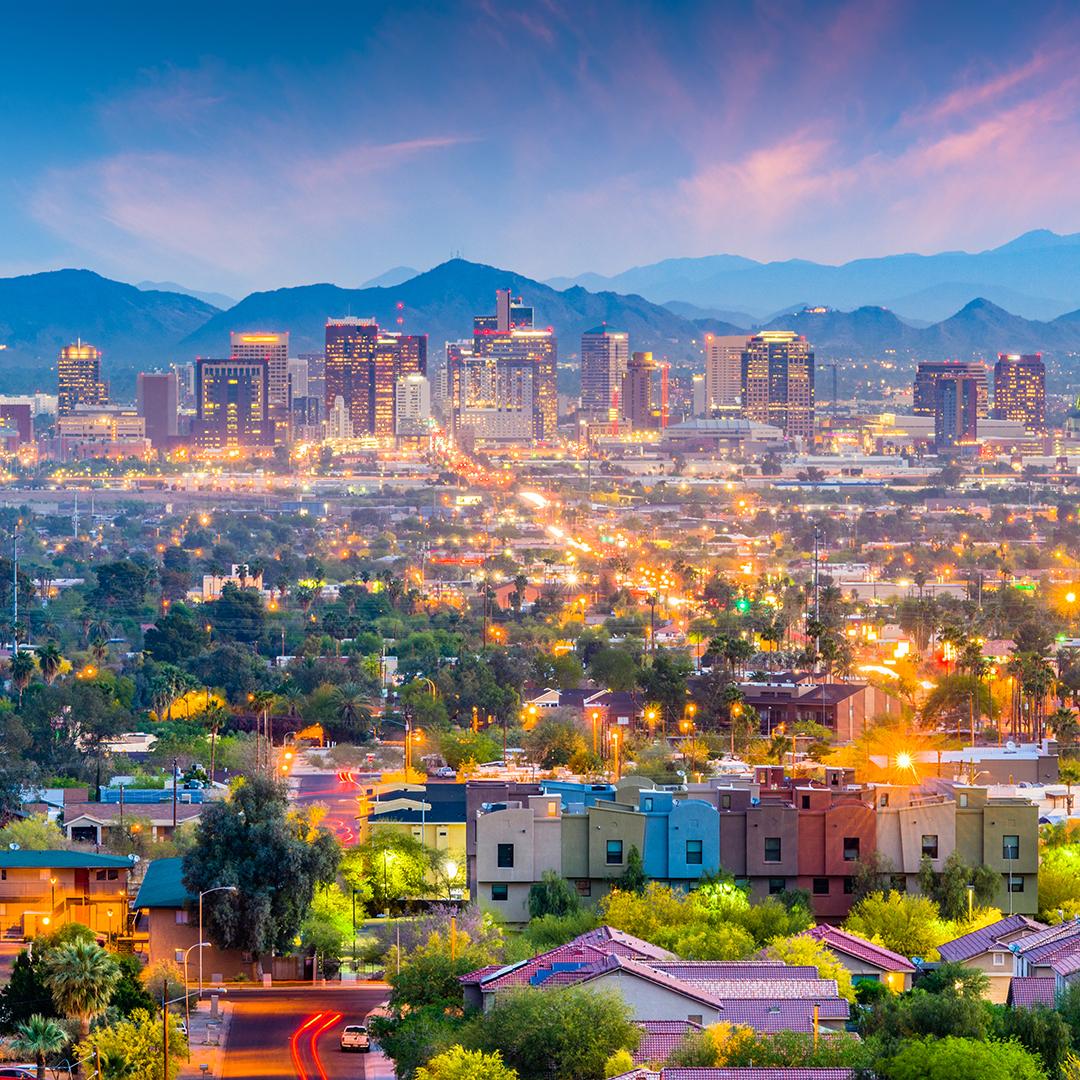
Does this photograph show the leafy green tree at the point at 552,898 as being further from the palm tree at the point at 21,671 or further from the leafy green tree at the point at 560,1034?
the palm tree at the point at 21,671

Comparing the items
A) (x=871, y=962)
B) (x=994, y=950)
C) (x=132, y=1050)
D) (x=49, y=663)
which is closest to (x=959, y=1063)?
(x=871, y=962)

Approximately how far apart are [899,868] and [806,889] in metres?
1.67

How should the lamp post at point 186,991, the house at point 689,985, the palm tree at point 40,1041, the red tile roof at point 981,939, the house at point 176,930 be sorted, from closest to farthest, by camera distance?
the house at point 689,985, the palm tree at point 40,1041, the lamp post at point 186,991, the red tile roof at point 981,939, the house at point 176,930

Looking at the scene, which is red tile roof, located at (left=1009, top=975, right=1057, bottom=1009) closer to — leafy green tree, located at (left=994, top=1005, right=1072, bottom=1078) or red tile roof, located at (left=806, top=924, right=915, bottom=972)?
leafy green tree, located at (left=994, top=1005, right=1072, bottom=1078)

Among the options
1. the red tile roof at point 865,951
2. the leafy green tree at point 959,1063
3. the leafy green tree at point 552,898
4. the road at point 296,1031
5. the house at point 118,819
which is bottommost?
the road at point 296,1031

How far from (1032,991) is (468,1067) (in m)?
7.49

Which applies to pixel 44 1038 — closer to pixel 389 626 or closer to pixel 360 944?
pixel 360 944

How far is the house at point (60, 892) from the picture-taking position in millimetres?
44531

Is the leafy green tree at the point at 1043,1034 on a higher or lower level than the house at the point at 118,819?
higher

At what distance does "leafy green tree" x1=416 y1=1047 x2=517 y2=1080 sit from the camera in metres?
28.2

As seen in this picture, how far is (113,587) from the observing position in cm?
11675

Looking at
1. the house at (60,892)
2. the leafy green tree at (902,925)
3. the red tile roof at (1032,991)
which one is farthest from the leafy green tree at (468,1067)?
the house at (60,892)

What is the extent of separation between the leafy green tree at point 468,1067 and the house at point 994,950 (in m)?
7.69

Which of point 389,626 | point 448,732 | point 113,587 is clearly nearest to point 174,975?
point 448,732
